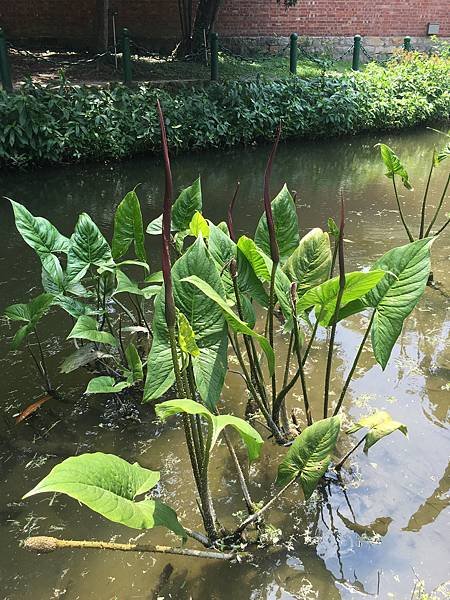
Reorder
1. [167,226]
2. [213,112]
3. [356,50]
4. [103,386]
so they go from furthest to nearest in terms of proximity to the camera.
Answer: [356,50] → [213,112] → [103,386] → [167,226]

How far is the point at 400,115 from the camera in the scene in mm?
8828

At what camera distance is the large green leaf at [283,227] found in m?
2.01

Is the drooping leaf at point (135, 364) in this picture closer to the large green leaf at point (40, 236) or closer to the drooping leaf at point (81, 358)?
the drooping leaf at point (81, 358)

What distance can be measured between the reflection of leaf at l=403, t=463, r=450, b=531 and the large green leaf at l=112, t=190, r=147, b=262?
53.1 inches

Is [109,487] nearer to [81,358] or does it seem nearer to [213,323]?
[213,323]

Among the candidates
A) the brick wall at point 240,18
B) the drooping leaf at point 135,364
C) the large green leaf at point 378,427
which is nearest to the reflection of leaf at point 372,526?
the large green leaf at point 378,427

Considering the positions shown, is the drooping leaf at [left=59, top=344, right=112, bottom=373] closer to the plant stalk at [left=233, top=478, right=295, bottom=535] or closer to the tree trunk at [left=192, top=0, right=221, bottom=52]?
the plant stalk at [left=233, top=478, right=295, bottom=535]

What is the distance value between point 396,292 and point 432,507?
70 cm

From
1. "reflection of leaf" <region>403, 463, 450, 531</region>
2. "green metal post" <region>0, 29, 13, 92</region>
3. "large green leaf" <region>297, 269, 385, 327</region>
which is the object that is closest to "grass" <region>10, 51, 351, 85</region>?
"green metal post" <region>0, 29, 13, 92</region>

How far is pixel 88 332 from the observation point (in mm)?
2021

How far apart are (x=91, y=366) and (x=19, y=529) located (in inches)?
33.2

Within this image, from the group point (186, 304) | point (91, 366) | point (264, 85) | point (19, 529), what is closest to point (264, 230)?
Answer: point (186, 304)

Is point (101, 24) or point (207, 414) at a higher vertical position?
point (101, 24)

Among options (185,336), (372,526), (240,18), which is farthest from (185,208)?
(240,18)
